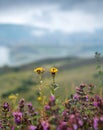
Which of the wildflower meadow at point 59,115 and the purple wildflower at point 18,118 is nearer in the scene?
the wildflower meadow at point 59,115

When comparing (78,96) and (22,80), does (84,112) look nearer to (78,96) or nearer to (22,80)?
(78,96)

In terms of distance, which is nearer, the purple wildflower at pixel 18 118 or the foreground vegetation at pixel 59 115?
the foreground vegetation at pixel 59 115

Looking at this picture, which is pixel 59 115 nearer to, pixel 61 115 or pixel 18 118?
pixel 61 115

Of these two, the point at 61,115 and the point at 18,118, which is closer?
the point at 61,115

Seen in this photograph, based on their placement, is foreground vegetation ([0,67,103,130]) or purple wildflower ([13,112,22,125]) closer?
foreground vegetation ([0,67,103,130])

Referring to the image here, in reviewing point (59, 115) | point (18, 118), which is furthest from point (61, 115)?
point (18, 118)

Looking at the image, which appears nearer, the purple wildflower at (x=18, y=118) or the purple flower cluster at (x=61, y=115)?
the purple flower cluster at (x=61, y=115)

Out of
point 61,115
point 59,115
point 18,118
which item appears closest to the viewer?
point 59,115

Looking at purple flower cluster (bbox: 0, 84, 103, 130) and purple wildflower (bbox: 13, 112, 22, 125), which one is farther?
purple wildflower (bbox: 13, 112, 22, 125)

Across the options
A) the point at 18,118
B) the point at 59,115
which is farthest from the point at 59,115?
the point at 18,118

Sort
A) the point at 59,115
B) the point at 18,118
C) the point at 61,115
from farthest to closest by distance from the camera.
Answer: the point at 18,118
the point at 61,115
the point at 59,115

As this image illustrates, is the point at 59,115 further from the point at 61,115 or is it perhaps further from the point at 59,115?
the point at 61,115

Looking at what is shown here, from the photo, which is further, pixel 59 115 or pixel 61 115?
pixel 61 115

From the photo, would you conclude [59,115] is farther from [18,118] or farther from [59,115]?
[18,118]
